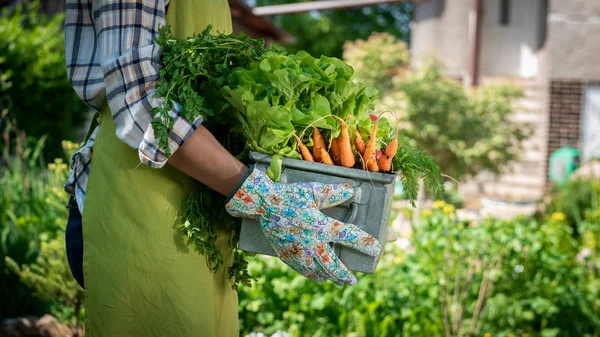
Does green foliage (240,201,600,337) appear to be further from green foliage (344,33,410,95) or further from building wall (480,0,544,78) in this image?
building wall (480,0,544,78)

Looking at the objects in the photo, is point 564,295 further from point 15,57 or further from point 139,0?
point 15,57

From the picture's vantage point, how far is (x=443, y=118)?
903 centimetres

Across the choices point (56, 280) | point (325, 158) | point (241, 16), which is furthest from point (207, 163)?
point (241, 16)

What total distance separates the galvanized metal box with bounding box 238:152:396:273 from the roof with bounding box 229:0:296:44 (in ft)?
28.3

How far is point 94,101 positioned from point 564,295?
9.98 ft

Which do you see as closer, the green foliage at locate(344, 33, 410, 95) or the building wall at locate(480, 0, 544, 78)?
the green foliage at locate(344, 33, 410, 95)

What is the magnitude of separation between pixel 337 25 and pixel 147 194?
2294 cm

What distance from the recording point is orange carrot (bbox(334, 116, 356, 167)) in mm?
1426

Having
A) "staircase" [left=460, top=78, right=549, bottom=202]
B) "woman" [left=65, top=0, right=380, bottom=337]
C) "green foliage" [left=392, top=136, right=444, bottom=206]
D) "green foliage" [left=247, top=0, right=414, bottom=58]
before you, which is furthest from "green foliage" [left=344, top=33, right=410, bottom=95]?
"green foliage" [left=247, top=0, right=414, bottom=58]

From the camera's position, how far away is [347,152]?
1.43 m

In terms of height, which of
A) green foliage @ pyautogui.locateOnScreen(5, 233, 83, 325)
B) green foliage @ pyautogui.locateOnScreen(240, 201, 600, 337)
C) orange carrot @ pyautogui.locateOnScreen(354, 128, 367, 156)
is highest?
orange carrot @ pyautogui.locateOnScreen(354, 128, 367, 156)

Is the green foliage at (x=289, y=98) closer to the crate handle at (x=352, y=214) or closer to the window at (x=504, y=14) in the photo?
the crate handle at (x=352, y=214)

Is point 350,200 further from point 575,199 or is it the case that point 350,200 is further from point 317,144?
point 575,199

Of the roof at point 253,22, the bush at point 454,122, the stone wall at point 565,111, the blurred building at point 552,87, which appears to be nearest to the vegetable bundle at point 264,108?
the bush at point 454,122
